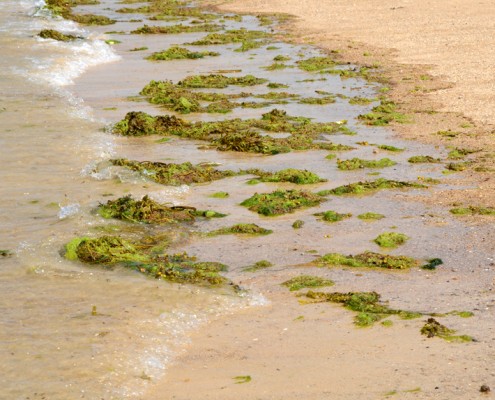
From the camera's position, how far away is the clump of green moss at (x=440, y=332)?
652 cm

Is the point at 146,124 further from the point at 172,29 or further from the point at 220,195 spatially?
the point at 172,29

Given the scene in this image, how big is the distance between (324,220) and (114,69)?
34.5 ft

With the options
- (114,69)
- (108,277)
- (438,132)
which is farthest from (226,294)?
(114,69)

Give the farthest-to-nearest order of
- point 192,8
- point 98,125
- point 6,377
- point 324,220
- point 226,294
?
point 192,8
point 98,125
point 324,220
point 226,294
point 6,377

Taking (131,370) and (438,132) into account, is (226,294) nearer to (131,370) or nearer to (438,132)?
(131,370)

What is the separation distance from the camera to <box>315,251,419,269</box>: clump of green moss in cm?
813

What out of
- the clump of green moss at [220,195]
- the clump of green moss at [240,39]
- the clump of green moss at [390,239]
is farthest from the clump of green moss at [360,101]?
the clump of green moss at [390,239]

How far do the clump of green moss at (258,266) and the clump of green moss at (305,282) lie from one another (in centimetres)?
43

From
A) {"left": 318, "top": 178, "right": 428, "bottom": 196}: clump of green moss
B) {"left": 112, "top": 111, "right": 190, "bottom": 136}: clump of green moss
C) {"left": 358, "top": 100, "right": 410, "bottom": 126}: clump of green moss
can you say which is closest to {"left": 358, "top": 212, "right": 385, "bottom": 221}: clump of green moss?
{"left": 318, "top": 178, "right": 428, "bottom": 196}: clump of green moss

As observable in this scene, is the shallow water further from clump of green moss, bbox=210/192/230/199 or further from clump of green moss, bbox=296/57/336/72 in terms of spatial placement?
clump of green moss, bbox=296/57/336/72

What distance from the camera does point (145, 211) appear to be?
31.3 feet

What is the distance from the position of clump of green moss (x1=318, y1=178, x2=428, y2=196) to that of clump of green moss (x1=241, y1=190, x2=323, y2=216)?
299 mm

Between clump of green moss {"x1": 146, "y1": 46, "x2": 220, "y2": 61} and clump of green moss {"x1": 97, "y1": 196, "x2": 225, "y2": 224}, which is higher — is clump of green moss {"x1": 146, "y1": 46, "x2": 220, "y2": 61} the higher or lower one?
the higher one

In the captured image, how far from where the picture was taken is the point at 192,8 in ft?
97.6
